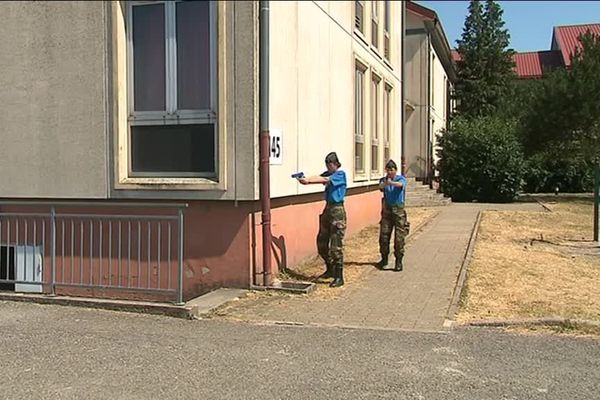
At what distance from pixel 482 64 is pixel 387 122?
31.6 m

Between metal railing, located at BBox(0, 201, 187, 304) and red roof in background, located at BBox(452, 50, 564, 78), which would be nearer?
metal railing, located at BBox(0, 201, 187, 304)

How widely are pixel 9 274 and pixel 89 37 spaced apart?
3616 mm

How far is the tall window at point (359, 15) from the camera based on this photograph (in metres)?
14.2

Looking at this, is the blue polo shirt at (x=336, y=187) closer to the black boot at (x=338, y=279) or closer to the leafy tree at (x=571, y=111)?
the black boot at (x=338, y=279)

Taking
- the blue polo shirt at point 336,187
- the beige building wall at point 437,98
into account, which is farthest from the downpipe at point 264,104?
the beige building wall at point 437,98

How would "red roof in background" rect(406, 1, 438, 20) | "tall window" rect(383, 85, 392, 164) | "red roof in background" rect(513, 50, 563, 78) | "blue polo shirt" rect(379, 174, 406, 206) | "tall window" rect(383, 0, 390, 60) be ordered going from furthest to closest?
"red roof in background" rect(513, 50, 563, 78), "red roof in background" rect(406, 1, 438, 20), "tall window" rect(383, 0, 390, 60), "tall window" rect(383, 85, 392, 164), "blue polo shirt" rect(379, 174, 406, 206)

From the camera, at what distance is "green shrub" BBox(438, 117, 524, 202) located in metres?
28.6

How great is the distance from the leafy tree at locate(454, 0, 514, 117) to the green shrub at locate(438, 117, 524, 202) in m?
14.6

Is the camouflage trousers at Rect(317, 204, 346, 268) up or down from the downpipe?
down

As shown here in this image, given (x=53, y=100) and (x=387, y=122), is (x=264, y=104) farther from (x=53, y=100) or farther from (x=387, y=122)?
(x=387, y=122)

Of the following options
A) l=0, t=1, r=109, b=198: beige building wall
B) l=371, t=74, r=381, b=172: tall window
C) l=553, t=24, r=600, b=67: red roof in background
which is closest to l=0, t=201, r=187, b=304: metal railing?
l=0, t=1, r=109, b=198: beige building wall

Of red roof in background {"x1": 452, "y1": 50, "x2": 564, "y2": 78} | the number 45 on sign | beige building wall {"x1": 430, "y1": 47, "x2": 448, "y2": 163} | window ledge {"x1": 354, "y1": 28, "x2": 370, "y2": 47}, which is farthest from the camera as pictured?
red roof in background {"x1": 452, "y1": 50, "x2": 564, "y2": 78}

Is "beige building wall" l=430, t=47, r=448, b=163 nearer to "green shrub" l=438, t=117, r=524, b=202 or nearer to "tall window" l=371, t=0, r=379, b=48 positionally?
"green shrub" l=438, t=117, r=524, b=202

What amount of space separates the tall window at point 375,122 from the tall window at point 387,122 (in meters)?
0.92
